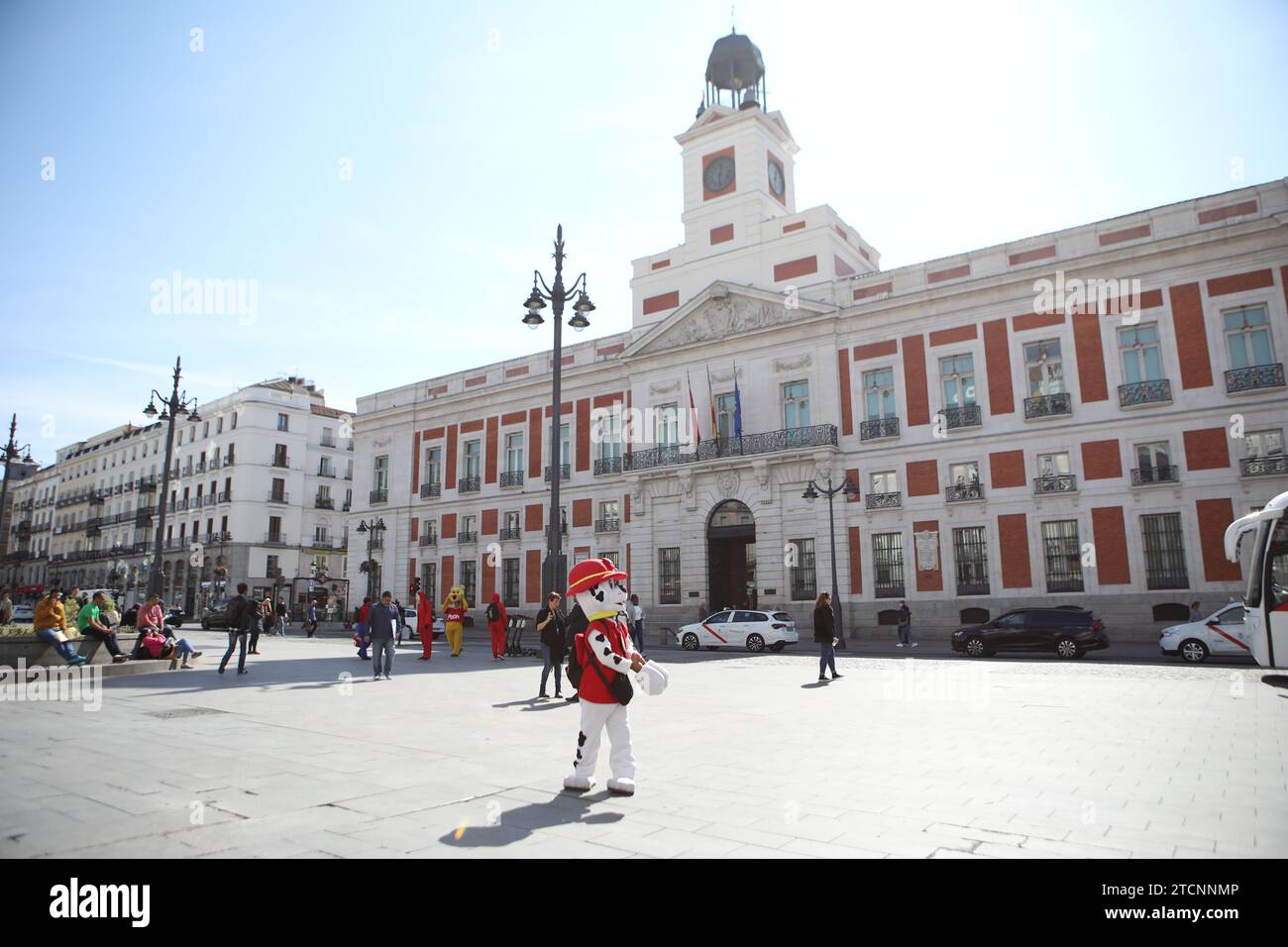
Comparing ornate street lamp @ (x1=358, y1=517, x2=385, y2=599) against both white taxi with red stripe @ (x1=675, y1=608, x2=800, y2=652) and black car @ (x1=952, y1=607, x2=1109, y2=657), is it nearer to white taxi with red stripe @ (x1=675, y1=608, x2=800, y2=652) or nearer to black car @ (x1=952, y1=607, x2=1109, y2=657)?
white taxi with red stripe @ (x1=675, y1=608, x2=800, y2=652)

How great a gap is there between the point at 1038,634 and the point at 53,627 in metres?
20.8

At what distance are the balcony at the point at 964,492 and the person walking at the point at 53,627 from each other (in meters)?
24.9

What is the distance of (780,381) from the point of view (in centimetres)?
3184

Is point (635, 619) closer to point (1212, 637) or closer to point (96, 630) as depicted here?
point (96, 630)

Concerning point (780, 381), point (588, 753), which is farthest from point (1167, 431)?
point (588, 753)

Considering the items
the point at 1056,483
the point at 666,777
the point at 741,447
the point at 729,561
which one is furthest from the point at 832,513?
the point at 666,777

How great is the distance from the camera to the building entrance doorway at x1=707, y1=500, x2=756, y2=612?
32.4m

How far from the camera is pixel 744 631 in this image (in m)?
24.5

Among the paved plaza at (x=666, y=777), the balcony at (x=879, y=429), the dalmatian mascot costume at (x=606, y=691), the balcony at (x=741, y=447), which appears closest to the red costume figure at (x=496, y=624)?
the paved plaza at (x=666, y=777)

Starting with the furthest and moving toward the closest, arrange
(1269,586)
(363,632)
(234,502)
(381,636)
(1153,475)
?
1. (234,502)
2. (1153,475)
3. (363,632)
4. (381,636)
5. (1269,586)

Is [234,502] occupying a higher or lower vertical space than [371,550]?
higher

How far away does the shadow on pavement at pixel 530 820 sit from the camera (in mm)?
4332

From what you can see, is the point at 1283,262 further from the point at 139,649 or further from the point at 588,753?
the point at 139,649

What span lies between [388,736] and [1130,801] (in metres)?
6.38
